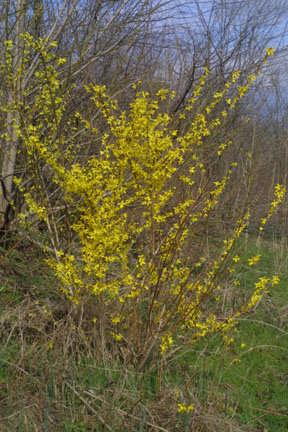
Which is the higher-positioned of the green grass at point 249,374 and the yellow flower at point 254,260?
the yellow flower at point 254,260

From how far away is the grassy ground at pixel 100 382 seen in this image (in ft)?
7.86

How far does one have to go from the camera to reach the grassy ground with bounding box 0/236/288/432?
2395 mm

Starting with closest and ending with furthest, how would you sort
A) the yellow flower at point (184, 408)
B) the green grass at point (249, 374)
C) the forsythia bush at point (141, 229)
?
the yellow flower at point (184, 408) → the forsythia bush at point (141, 229) → the green grass at point (249, 374)

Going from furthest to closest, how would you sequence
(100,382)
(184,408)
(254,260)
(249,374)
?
(249,374) → (254,260) → (100,382) → (184,408)

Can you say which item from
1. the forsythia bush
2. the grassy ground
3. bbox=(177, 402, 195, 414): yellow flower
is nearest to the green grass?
the grassy ground

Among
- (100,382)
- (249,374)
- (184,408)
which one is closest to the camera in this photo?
(184,408)

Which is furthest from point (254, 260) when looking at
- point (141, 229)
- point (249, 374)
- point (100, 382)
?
point (100, 382)

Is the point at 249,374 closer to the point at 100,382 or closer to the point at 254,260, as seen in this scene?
the point at 254,260

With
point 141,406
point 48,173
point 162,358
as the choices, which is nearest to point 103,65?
point 48,173

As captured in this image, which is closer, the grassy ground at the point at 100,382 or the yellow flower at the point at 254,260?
the grassy ground at the point at 100,382

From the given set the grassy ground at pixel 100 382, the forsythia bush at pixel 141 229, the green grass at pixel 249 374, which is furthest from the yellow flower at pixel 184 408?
the forsythia bush at pixel 141 229

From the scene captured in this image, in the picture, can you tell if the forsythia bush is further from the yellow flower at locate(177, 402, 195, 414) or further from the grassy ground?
the yellow flower at locate(177, 402, 195, 414)

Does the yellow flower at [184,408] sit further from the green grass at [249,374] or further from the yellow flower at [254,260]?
the yellow flower at [254,260]

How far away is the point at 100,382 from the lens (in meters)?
2.66
